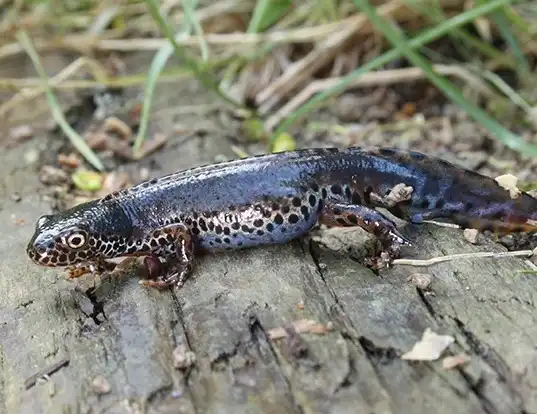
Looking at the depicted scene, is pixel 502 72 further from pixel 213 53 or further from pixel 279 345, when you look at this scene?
pixel 279 345

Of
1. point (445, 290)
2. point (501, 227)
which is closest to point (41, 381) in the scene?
point (445, 290)

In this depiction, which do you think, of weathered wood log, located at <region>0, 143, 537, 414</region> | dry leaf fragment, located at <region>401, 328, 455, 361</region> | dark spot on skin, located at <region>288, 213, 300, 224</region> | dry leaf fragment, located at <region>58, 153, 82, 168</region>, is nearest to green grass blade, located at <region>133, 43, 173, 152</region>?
dry leaf fragment, located at <region>58, 153, 82, 168</region>

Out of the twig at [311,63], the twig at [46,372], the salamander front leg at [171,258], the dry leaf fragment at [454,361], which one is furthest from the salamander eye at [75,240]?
the twig at [311,63]

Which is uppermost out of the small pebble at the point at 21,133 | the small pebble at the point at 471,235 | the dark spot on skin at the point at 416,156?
the dark spot on skin at the point at 416,156

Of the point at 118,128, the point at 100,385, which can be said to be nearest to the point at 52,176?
the point at 118,128

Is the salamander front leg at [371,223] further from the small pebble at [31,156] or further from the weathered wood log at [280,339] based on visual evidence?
the small pebble at [31,156]

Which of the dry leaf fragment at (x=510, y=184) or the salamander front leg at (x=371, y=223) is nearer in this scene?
the salamander front leg at (x=371, y=223)
